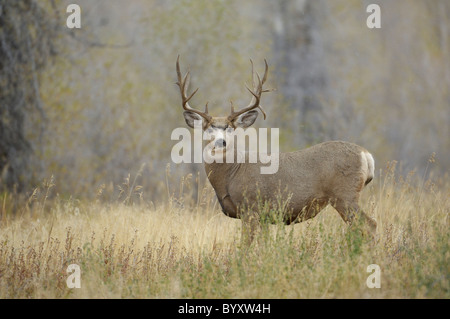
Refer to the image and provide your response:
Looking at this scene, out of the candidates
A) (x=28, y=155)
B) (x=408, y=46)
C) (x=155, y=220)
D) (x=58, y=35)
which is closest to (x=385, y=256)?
(x=155, y=220)

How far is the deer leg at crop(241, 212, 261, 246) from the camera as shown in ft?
22.8

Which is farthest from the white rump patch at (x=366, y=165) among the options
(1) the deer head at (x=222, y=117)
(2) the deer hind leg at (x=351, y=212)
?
(1) the deer head at (x=222, y=117)

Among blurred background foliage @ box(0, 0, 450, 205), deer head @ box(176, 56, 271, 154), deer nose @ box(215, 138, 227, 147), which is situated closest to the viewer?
deer nose @ box(215, 138, 227, 147)

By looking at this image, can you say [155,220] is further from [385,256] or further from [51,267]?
[385,256]

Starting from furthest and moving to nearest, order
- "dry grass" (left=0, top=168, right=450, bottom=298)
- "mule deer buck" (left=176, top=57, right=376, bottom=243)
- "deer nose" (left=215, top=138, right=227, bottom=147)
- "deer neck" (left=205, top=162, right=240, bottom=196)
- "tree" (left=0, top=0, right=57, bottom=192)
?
"tree" (left=0, top=0, right=57, bottom=192) → "deer neck" (left=205, top=162, right=240, bottom=196) → "deer nose" (left=215, top=138, right=227, bottom=147) → "mule deer buck" (left=176, top=57, right=376, bottom=243) → "dry grass" (left=0, top=168, right=450, bottom=298)

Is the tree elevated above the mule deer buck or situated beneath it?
elevated above

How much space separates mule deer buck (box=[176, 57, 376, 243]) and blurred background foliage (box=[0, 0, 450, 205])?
186 inches

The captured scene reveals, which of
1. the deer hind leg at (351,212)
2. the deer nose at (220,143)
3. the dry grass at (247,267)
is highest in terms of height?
the deer nose at (220,143)

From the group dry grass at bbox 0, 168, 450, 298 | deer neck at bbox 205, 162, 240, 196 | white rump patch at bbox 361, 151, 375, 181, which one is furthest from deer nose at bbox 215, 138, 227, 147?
white rump patch at bbox 361, 151, 375, 181

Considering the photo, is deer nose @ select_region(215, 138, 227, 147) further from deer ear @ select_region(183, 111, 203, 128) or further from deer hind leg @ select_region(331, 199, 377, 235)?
deer hind leg @ select_region(331, 199, 377, 235)

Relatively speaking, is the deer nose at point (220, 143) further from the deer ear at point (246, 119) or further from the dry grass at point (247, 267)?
the dry grass at point (247, 267)

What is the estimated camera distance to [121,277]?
19.6ft

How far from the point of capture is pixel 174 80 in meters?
16.6

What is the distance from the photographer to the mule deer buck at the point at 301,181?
23.4ft
